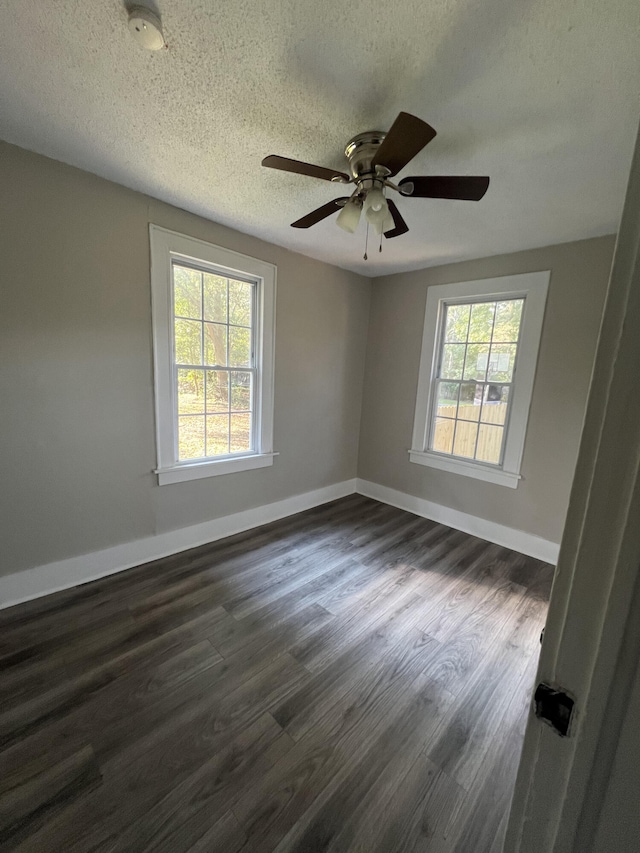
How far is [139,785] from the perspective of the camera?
1.17 m

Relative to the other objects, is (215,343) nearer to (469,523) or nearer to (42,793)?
(42,793)

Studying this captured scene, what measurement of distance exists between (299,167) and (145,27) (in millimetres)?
607

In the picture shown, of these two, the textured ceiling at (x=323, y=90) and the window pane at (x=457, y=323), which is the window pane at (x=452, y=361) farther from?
the textured ceiling at (x=323, y=90)

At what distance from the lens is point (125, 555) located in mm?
2375

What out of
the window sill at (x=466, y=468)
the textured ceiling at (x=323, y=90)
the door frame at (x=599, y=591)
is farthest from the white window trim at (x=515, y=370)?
the door frame at (x=599, y=591)

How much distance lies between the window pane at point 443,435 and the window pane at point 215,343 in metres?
2.17

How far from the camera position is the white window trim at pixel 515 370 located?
2.71 m

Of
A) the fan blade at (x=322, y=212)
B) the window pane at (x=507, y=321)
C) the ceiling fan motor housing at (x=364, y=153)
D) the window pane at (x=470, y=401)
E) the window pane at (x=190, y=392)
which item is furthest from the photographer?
the window pane at (x=470, y=401)

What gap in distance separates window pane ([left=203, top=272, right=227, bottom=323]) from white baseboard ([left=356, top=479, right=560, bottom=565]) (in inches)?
98.1

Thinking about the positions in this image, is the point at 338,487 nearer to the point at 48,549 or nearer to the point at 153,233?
the point at 48,549

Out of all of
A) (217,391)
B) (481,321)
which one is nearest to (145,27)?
(217,391)

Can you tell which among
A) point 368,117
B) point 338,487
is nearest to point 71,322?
point 368,117

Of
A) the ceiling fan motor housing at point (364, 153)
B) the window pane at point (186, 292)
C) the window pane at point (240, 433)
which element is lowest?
the window pane at point (240, 433)

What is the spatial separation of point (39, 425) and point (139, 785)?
5.90 ft
